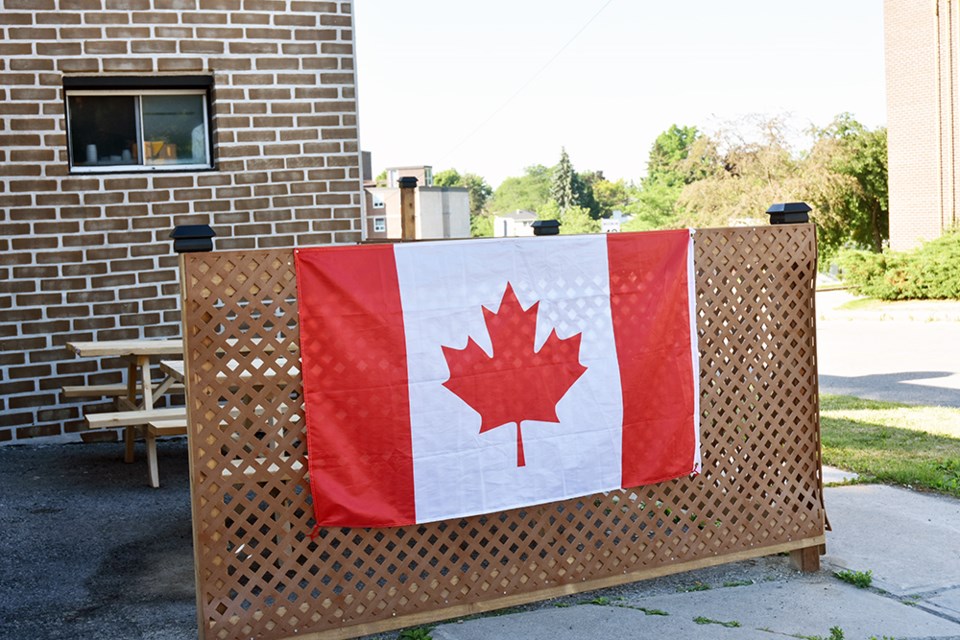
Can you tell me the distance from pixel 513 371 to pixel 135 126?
5704 millimetres

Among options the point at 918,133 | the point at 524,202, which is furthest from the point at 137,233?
the point at 524,202

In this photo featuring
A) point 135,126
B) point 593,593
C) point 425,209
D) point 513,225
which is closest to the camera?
point 593,593

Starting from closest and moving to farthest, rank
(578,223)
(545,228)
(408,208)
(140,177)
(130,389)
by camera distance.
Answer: (545,228)
(130,389)
(140,177)
(408,208)
(578,223)

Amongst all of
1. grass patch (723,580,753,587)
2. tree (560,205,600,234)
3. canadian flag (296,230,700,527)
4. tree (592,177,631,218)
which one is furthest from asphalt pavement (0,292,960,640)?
tree (592,177,631,218)

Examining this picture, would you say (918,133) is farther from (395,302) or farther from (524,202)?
(524,202)

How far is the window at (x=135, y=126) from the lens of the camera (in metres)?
9.16

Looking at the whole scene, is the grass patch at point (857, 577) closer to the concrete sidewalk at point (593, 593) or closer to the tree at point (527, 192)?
the concrete sidewalk at point (593, 593)

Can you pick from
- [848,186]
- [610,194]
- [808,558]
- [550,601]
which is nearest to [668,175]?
[610,194]

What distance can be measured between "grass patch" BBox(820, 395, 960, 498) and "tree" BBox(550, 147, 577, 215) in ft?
511

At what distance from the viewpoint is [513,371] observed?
197 inches

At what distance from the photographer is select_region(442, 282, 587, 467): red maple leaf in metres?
4.92

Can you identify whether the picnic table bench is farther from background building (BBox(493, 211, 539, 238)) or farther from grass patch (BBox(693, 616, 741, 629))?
background building (BBox(493, 211, 539, 238))

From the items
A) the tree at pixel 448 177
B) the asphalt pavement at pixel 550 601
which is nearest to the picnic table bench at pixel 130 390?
the asphalt pavement at pixel 550 601

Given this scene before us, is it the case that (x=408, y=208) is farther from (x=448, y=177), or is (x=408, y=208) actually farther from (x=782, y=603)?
(x=448, y=177)
